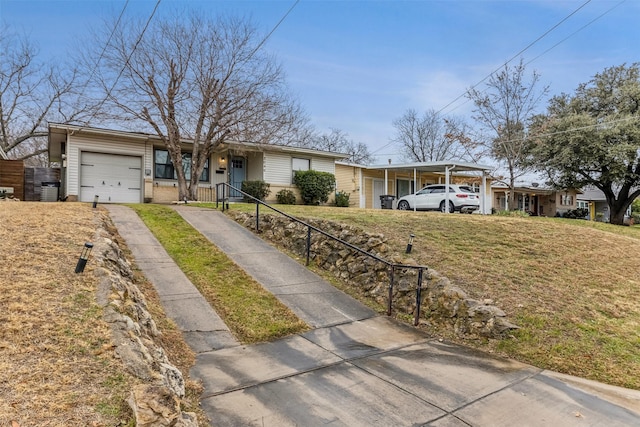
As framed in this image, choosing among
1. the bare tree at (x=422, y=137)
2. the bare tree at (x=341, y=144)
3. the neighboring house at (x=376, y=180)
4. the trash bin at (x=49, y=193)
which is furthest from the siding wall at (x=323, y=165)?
the bare tree at (x=341, y=144)

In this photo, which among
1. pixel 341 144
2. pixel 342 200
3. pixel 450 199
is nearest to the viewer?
pixel 450 199

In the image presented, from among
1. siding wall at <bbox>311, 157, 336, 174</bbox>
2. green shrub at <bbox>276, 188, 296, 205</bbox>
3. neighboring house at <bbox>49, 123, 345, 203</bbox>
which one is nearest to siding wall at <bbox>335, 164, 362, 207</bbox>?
siding wall at <bbox>311, 157, 336, 174</bbox>

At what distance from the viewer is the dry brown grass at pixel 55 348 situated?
2213 mm

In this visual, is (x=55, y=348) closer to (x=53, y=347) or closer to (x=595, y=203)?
(x=53, y=347)

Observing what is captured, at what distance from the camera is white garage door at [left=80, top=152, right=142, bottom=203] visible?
14406 mm

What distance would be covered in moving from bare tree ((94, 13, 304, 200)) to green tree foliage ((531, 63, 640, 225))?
16.3m

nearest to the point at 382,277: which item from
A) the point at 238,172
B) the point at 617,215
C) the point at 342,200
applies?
the point at 342,200

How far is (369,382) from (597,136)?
2387 centimetres

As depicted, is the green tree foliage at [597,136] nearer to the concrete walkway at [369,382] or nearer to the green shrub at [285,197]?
the green shrub at [285,197]

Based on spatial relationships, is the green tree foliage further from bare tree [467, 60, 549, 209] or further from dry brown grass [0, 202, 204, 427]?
dry brown grass [0, 202, 204, 427]

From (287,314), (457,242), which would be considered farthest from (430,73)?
(287,314)

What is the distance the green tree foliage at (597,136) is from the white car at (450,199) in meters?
8.88

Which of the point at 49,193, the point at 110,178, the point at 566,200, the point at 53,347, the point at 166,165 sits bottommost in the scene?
the point at 53,347

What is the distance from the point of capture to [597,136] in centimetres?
2072
